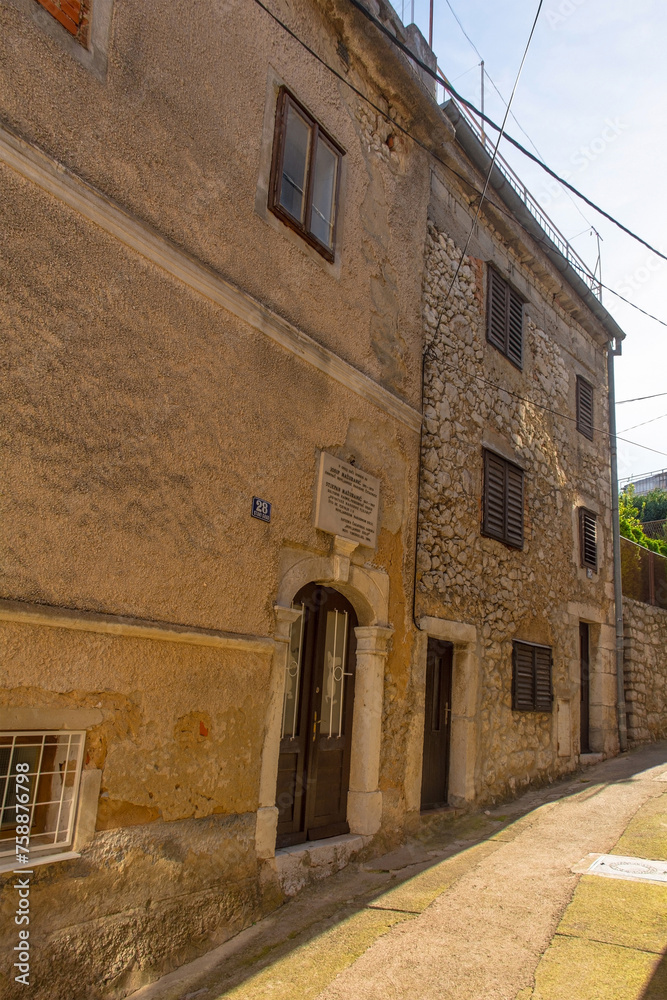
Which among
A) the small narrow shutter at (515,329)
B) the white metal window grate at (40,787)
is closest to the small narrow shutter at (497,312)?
the small narrow shutter at (515,329)

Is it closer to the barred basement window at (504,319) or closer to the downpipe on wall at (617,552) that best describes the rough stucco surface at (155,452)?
the barred basement window at (504,319)

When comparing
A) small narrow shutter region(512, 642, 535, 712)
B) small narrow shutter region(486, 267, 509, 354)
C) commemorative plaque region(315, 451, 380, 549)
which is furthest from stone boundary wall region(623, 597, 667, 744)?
commemorative plaque region(315, 451, 380, 549)

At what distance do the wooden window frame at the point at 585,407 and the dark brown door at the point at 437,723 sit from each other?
5.11 m

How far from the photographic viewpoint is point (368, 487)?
238 inches

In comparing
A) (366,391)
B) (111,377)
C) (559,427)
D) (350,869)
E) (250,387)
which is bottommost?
(350,869)

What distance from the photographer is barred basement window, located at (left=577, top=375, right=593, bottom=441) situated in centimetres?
1099

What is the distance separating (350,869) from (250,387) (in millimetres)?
3594

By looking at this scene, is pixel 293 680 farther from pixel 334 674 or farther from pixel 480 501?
pixel 480 501

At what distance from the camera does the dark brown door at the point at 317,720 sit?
5.30m

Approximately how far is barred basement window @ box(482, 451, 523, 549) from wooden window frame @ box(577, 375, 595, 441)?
2.75 m

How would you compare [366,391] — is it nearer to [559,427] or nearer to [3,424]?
[3,424]

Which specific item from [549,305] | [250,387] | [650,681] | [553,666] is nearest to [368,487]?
[250,387]

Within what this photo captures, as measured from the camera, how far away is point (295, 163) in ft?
18.9

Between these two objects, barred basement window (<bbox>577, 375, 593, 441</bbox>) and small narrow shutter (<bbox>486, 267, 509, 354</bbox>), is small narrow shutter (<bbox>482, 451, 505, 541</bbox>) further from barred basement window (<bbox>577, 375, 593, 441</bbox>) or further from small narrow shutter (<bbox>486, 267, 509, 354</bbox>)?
barred basement window (<bbox>577, 375, 593, 441</bbox>)
